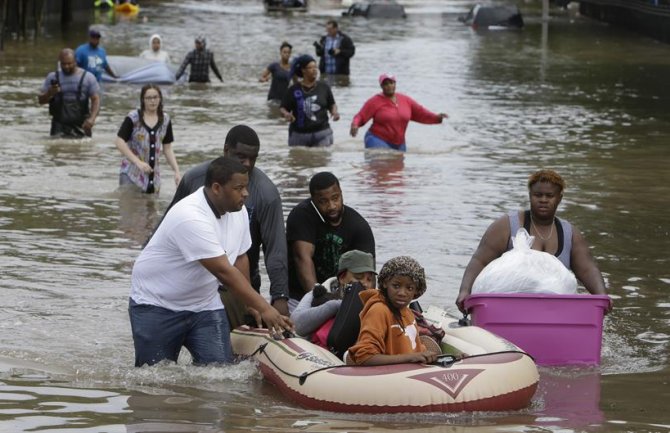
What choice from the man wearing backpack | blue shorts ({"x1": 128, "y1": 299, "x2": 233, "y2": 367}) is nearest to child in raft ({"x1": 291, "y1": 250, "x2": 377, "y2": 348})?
blue shorts ({"x1": 128, "y1": 299, "x2": 233, "y2": 367})

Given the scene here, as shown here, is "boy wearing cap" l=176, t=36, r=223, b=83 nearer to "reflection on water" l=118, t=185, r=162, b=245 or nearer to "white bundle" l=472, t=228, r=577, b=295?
"reflection on water" l=118, t=185, r=162, b=245

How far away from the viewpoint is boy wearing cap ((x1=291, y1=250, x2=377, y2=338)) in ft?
30.8

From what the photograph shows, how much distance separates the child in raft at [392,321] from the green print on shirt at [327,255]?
126 centimetres

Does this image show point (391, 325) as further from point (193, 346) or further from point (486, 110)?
point (486, 110)

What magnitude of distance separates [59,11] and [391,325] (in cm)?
5591

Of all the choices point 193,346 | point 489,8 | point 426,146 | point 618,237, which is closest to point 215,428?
point 193,346

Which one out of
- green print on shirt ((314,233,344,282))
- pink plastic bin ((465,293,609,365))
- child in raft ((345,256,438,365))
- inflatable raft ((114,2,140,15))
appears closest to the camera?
child in raft ((345,256,438,365))

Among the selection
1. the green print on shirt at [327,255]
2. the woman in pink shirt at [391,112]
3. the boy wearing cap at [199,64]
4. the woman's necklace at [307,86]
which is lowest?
the boy wearing cap at [199,64]

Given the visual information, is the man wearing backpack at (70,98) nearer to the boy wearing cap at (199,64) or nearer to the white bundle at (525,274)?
the boy wearing cap at (199,64)

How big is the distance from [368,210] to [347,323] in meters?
7.97

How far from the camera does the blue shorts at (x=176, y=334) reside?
903 cm

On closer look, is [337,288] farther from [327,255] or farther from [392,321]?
[392,321]

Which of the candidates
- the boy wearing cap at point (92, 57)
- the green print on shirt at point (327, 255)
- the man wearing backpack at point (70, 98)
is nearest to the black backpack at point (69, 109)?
the man wearing backpack at point (70, 98)

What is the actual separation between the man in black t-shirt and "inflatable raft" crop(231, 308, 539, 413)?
1.04 m
